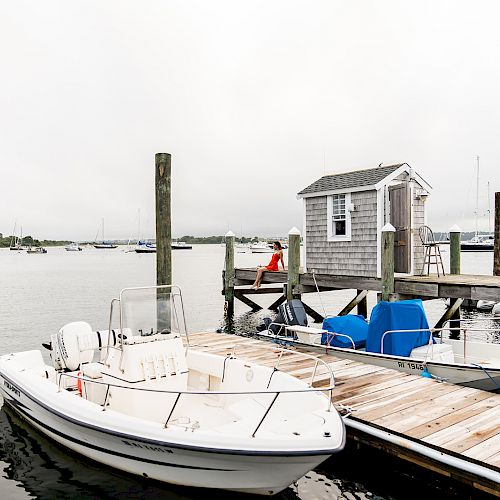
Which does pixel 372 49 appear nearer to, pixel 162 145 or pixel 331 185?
pixel 331 185

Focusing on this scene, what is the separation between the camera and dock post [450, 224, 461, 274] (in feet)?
48.6

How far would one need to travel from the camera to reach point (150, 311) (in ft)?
21.5

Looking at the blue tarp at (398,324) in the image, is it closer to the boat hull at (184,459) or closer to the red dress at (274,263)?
the boat hull at (184,459)

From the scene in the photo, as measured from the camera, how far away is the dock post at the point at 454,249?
48.6ft

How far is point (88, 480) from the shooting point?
5.84 metres

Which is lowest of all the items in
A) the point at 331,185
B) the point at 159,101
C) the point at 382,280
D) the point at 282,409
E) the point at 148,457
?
the point at 148,457

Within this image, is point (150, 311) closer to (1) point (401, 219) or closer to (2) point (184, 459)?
(2) point (184, 459)

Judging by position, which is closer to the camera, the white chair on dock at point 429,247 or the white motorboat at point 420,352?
the white motorboat at point 420,352

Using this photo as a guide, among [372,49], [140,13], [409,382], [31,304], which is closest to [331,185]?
[372,49]

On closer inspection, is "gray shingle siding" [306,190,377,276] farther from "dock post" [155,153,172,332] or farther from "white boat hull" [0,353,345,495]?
"white boat hull" [0,353,345,495]

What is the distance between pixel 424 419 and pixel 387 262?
682 centimetres

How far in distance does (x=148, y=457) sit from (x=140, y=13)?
40.8 ft

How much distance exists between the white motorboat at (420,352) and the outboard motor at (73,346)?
155 inches

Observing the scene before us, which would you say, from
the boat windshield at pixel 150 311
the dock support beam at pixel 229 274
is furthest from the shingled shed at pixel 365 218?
the boat windshield at pixel 150 311
